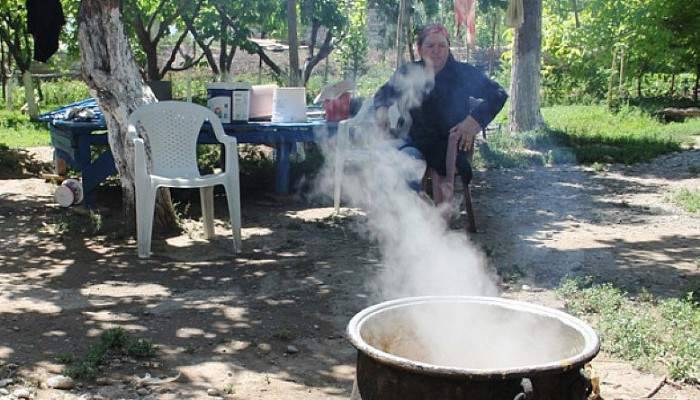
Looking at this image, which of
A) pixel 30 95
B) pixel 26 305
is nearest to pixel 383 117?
pixel 26 305

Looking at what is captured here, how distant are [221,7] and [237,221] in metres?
8.85

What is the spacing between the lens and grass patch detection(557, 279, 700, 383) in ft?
12.8

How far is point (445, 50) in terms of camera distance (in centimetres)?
601

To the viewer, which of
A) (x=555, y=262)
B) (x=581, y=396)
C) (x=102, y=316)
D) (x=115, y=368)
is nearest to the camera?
(x=581, y=396)

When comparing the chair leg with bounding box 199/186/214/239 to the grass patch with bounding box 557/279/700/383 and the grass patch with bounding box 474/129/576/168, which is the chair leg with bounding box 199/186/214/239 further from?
the grass patch with bounding box 474/129/576/168

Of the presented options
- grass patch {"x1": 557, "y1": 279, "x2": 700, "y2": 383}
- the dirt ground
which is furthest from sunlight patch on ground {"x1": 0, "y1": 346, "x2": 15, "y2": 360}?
grass patch {"x1": 557, "y1": 279, "x2": 700, "y2": 383}

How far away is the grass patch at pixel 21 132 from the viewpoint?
477 inches

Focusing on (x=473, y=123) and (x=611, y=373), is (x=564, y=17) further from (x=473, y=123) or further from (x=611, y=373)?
(x=611, y=373)

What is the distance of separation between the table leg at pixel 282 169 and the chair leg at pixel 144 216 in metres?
2.31

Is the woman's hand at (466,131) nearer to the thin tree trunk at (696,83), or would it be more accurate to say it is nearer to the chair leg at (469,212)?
the chair leg at (469,212)

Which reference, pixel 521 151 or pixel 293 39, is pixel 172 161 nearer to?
pixel 293 39

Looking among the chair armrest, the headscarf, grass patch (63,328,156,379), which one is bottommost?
grass patch (63,328,156,379)

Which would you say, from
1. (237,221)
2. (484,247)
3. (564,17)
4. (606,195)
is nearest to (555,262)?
(484,247)

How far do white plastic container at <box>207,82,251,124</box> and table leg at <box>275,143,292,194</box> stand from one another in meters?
0.61
